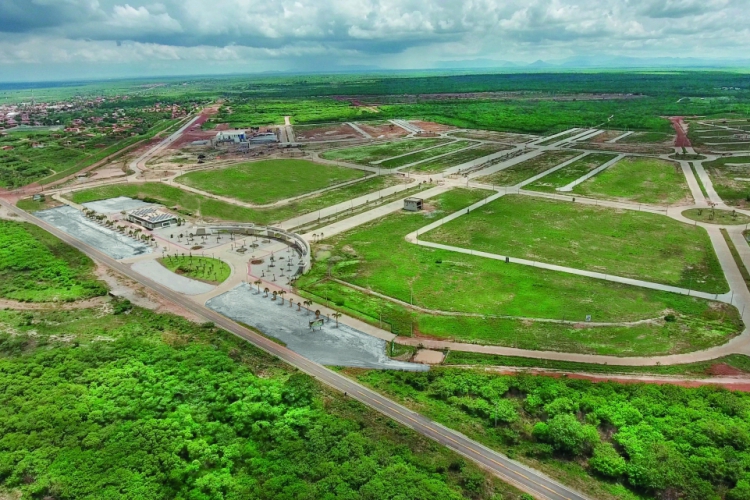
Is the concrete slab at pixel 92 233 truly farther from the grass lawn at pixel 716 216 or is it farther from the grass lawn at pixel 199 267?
Answer: the grass lawn at pixel 716 216

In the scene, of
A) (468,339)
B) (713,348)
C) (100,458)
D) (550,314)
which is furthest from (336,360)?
(713,348)

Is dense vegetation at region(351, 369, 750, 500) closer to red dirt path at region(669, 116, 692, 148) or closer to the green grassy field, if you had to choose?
the green grassy field

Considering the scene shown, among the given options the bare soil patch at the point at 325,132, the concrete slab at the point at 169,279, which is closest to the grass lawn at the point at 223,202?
the concrete slab at the point at 169,279

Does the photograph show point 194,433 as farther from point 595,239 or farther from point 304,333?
point 595,239

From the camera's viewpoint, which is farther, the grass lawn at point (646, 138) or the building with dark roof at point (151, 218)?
the grass lawn at point (646, 138)

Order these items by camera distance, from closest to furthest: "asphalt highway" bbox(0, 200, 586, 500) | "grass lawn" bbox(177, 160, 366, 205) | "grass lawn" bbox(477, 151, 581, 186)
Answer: "asphalt highway" bbox(0, 200, 586, 500), "grass lawn" bbox(177, 160, 366, 205), "grass lawn" bbox(477, 151, 581, 186)

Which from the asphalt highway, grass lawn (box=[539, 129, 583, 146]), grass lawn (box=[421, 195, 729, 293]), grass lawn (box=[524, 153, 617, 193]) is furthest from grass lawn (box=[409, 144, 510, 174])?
the asphalt highway

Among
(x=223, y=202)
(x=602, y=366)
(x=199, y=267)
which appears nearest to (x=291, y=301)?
(x=199, y=267)
